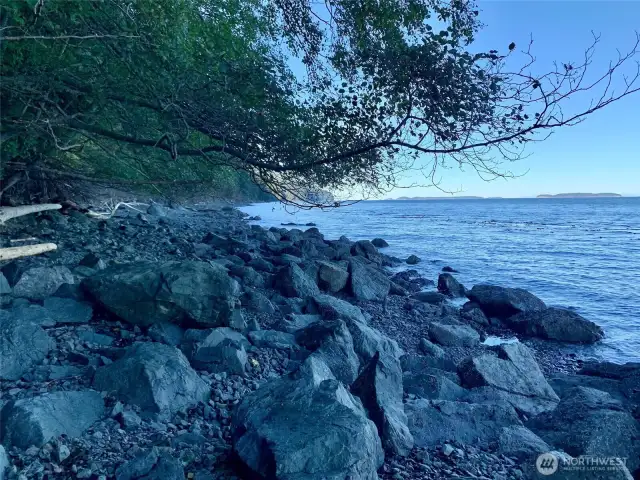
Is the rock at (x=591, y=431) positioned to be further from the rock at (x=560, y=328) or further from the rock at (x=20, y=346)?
Result: the rock at (x=560, y=328)

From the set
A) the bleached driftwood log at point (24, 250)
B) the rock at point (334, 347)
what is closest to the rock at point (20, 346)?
the rock at point (334, 347)

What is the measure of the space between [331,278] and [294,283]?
2.57 meters

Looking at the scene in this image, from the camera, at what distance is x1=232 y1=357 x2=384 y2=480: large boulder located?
124 inches

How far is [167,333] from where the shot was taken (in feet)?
19.6

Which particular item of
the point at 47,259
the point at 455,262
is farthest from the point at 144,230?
the point at 455,262

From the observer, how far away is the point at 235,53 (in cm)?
782

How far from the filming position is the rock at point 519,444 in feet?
14.5

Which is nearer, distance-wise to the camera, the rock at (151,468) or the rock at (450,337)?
the rock at (151,468)

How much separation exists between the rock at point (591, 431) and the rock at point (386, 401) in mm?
1883

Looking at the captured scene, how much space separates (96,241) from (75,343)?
24.0 ft

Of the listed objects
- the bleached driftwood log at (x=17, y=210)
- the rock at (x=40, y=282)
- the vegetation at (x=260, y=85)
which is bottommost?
the rock at (x=40, y=282)

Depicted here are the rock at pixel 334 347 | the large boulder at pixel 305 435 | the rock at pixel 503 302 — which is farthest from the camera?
the rock at pixel 503 302

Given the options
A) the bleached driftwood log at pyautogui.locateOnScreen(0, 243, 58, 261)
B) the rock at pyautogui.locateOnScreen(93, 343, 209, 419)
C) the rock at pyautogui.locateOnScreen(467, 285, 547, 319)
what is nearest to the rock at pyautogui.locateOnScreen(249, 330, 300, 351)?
the rock at pyautogui.locateOnScreen(93, 343, 209, 419)

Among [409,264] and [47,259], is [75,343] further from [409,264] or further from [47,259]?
[409,264]
